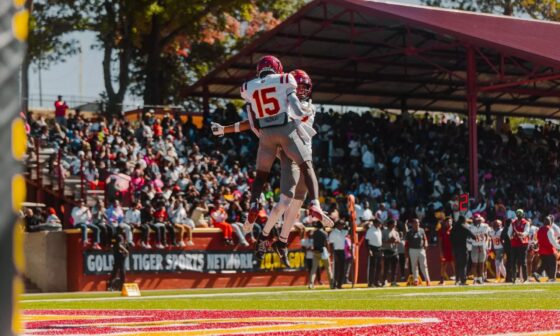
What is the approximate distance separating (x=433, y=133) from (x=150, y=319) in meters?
33.4

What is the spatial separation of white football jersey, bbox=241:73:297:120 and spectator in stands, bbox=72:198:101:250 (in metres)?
19.0

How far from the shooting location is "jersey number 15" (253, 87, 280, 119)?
962 centimetres

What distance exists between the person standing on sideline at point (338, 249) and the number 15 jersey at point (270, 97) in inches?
695

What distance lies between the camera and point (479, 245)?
31.0m

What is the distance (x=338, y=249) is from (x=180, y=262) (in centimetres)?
523

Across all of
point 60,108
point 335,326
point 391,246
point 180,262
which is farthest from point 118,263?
point 335,326

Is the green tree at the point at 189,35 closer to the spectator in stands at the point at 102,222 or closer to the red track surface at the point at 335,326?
the spectator in stands at the point at 102,222

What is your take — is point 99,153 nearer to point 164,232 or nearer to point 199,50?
point 164,232

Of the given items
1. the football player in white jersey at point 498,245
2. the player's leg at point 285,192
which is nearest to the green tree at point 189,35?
the football player in white jersey at point 498,245

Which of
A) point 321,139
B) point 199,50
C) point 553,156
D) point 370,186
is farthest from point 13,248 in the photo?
point 199,50

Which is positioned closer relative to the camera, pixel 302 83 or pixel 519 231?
pixel 302 83

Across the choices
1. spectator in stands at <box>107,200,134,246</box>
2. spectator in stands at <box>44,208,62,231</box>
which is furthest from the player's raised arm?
spectator in stands at <box>44,208,62,231</box>

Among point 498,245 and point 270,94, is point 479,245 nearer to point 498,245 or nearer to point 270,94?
point 498,245

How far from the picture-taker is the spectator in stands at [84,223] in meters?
28.1
